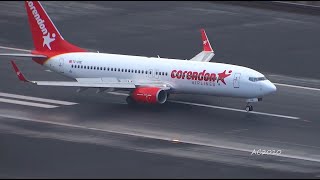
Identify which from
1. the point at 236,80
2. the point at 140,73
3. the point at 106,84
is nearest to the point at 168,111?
the point at 140,73

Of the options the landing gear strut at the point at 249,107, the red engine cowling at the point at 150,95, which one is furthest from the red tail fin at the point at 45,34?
the landing gear strut at the point at 249,107

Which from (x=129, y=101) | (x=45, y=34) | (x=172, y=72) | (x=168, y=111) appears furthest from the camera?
(x=45, y=34)

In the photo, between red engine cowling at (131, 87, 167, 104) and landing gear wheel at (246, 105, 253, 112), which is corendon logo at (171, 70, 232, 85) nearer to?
red engine cowling at (131, 87, 167, 104)

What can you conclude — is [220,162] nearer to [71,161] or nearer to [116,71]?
[71,161]

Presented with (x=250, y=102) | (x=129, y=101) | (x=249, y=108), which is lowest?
(x=129, y=101)

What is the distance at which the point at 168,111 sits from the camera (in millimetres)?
90312

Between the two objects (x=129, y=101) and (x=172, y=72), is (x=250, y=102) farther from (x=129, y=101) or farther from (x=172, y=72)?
(x=129, y=101)

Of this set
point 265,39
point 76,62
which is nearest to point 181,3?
point 265,39

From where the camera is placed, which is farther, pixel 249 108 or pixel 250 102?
pixel 250 102

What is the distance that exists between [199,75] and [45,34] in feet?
47.8

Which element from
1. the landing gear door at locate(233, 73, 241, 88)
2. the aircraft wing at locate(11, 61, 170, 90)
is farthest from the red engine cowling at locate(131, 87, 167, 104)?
the landing gear door at locate(233, 73, 241, 88)

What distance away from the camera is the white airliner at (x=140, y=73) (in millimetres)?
89312

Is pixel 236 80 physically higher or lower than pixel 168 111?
higher
